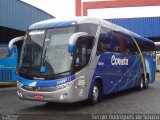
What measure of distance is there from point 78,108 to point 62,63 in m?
1.68

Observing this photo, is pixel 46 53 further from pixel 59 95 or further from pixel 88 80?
pixel 88 80

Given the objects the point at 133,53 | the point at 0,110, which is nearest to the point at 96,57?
the point at 0,110

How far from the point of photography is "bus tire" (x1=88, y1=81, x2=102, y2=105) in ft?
39.7

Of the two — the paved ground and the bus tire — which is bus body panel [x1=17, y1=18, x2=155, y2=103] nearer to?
the bus tire

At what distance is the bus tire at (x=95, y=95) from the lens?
12113mm

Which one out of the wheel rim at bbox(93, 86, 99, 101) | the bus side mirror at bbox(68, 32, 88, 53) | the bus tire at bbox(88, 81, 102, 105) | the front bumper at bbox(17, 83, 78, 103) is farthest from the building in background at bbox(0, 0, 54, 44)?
the bus side mirror at bbox(68, 32, 88, 53)

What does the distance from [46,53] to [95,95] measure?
2.44 metres

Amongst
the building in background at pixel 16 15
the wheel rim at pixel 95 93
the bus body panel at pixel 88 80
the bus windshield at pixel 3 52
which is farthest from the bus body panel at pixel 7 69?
the wheel rim at pixel 95 93

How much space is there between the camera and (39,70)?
10.9 m

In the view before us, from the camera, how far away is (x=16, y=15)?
2636cm

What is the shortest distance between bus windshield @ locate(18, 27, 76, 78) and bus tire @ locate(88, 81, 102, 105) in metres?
1.84

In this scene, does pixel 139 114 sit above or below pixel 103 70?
below

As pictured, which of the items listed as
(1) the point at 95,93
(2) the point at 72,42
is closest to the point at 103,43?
(1) the point at 95,93

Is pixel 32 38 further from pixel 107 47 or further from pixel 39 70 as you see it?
pixel 107 47
